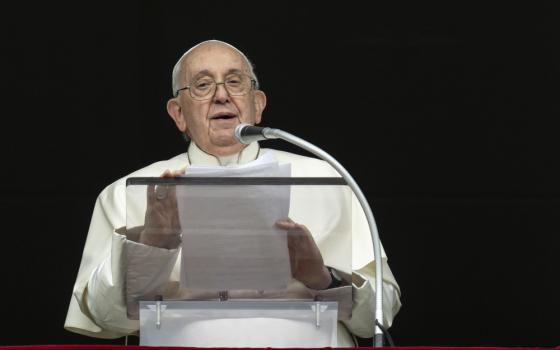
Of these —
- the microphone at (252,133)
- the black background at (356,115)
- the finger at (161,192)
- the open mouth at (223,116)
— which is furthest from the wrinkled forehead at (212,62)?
the finger at (161,192)

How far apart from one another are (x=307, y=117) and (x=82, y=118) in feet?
2.54

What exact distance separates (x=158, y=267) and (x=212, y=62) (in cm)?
116

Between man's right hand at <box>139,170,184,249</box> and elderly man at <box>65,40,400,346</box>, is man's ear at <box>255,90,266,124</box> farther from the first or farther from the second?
man's right hand at <box>139,170,184,249</box>

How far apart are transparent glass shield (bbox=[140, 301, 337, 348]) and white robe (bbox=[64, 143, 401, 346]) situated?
0.13ft

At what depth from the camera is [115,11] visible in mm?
5043

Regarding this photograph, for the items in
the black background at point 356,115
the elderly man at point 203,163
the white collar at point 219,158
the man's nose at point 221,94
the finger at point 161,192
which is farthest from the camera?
the black background at point 356,115

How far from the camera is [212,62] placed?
4.37 m

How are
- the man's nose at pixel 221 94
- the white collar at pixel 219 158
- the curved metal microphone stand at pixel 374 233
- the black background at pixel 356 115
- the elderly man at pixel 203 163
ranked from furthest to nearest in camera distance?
1. the black background at pixel 356 115
2. the white collar at pixel 219 158
3. the man's nose at pixel 221 94
4. the elderly man at pixel 203 163
5. the curved metal microphone stand at pixel 374 233

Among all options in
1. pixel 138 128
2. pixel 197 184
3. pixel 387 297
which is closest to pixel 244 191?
pixel 197 184

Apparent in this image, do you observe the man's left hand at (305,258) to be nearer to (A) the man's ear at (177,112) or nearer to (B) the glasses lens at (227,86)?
(B) the glasses lens at (227,86)

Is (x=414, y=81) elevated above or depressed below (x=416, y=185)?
above

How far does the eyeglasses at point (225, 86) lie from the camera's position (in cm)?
434

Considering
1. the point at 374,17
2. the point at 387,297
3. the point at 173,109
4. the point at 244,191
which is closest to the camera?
the point at 244,191

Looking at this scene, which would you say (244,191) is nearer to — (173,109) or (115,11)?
(173,109)
